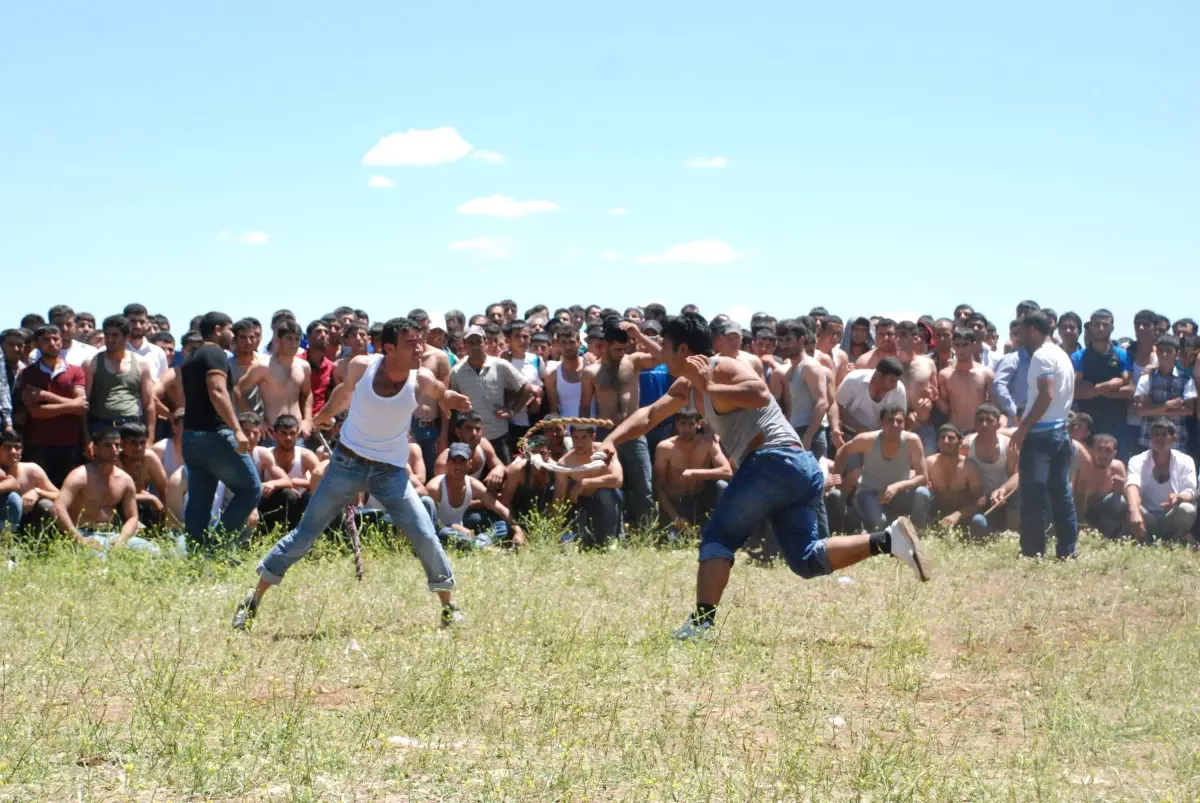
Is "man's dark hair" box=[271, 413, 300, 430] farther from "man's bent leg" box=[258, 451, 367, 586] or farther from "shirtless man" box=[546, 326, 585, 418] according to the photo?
"man's bent leg" box=[258, 451, 367, 586]

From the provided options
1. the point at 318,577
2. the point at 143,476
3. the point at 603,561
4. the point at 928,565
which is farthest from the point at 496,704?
the point at 143,476

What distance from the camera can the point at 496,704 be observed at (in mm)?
5629

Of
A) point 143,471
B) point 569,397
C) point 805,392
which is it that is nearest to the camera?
point 143,471

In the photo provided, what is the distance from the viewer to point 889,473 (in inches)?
439

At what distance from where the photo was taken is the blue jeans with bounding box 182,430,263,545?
8.95 m

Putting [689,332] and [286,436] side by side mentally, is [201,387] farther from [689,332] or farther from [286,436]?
[689,332]

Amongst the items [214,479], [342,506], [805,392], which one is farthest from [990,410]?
[214,479]

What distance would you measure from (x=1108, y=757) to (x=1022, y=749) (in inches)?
12.4

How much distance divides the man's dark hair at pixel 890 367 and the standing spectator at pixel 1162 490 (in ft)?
7.58

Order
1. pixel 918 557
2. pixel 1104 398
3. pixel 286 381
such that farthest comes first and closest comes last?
pixel 1104 398 < pixel 286 381 < pixel 918 557

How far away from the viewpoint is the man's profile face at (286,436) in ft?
33.9

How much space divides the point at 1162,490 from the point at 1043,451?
2070 mm

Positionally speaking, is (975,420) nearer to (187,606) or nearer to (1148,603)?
(1148,603)

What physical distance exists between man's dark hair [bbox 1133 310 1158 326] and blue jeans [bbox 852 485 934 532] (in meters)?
3.24
